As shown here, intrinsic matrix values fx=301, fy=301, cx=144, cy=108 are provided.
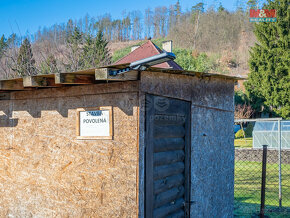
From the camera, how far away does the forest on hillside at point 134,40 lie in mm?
16203

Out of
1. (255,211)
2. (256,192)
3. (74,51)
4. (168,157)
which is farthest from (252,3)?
(168,157)

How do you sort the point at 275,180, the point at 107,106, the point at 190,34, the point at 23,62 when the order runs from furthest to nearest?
1. the point at 190,34
2. the point at 23,62
3. the point at 275,180
4. the point at 107,106

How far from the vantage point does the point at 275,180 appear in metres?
11.7

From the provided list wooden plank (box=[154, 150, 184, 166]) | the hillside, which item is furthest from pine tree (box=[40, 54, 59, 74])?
the hillside

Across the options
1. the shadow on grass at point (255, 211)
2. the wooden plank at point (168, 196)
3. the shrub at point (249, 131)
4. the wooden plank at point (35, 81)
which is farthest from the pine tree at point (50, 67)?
the shrub at point (249, 131)

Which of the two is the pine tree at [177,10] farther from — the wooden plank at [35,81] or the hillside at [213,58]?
the wooden plank at [35,81]

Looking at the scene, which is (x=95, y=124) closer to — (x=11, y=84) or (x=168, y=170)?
(x=168, y=170)

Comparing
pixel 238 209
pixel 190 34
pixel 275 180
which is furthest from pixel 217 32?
pixel 238 209

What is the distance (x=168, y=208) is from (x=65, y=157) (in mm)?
1631

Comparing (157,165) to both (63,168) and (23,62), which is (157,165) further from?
(23,62)

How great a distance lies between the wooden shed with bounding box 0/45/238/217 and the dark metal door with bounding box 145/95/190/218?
0.01 meters

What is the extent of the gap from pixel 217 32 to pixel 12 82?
49.9 meters

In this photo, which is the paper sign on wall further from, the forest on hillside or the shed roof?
the forest on hillside

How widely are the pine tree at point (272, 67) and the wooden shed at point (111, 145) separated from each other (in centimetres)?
2493
